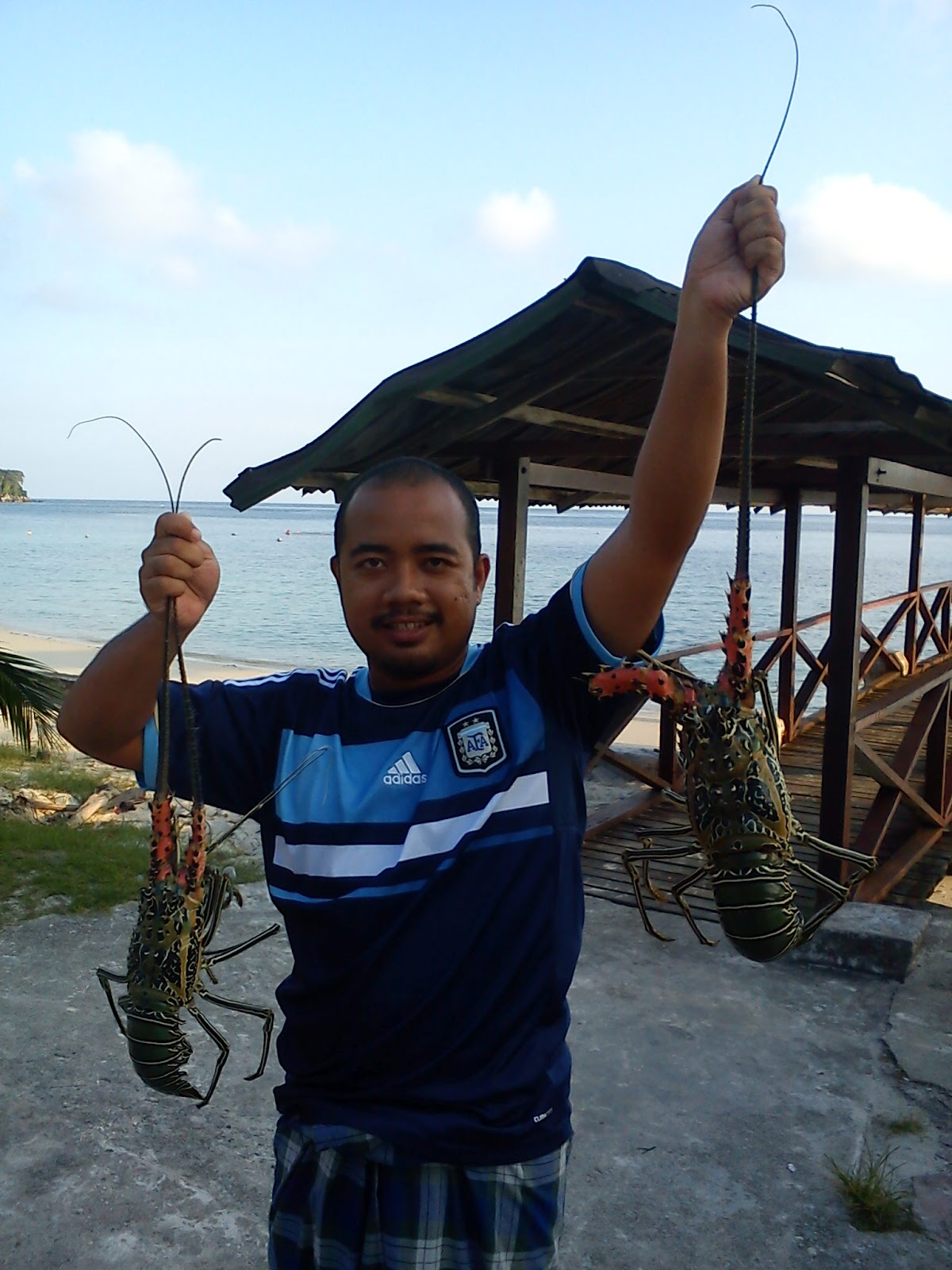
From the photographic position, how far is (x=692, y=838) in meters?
7.94

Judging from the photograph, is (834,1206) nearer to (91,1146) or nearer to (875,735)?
(91,1146)

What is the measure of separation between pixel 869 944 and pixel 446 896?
515 cm

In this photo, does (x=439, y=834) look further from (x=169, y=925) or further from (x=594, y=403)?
(x=594, y=403)

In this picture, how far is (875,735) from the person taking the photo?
12.2 meters

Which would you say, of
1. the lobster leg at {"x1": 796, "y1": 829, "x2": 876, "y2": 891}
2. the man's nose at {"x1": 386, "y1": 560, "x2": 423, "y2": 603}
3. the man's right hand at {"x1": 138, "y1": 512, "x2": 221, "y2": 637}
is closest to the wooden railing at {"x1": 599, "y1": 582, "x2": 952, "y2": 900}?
the lobster leg at {"x1": 796, "y1": 829, "x2": 876, "y2": 891}

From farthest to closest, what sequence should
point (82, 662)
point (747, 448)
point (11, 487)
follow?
1. point (11, 487)
2. point (82, 662)
3. point (747, 448)

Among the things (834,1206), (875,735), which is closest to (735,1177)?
(834,1206)

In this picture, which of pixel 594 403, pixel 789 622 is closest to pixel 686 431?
pixel 594 403

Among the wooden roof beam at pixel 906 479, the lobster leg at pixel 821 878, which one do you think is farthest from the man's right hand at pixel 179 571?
the wooden roof beam at pixel 906 479

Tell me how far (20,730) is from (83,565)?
178ft

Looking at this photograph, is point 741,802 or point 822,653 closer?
point 741,802

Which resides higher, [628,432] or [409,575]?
[628,432]

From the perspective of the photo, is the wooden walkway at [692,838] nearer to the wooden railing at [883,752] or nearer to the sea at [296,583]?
the wooden railing at [883,752]

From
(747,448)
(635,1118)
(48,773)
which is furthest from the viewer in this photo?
(48,773)
